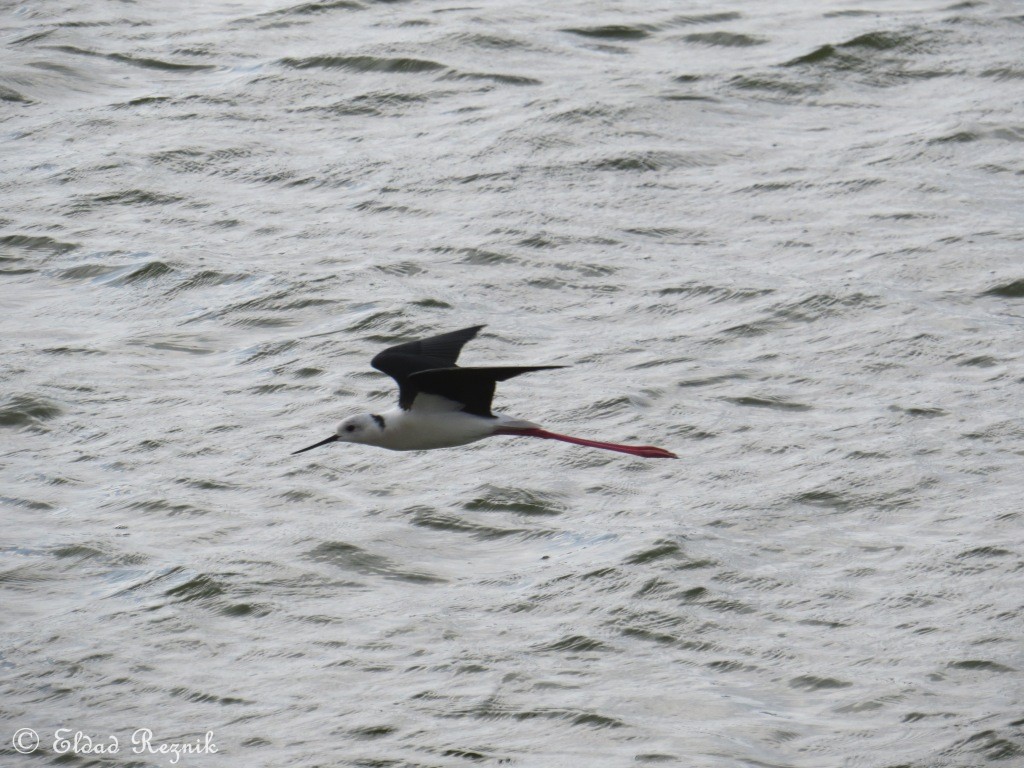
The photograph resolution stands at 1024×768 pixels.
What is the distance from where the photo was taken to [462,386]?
31.3 ft

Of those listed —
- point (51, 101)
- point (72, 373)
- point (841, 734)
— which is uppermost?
point (51, 101)

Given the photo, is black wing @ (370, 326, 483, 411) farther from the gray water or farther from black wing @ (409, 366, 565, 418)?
the gray water

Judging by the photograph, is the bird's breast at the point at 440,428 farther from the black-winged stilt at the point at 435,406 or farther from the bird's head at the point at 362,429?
the bird's head at the point at 362,429

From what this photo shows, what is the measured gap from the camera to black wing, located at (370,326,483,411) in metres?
9.44

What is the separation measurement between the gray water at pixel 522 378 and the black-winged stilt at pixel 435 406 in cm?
113

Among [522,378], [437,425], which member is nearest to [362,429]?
[437,425]

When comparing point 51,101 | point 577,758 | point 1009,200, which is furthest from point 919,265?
point 51,101

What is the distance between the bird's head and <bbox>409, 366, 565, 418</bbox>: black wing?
0.20 meters

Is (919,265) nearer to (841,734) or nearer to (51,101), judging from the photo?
(841,734)

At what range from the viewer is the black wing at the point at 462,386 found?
30.1 feet

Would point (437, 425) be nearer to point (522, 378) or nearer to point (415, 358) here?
point (415, 358)

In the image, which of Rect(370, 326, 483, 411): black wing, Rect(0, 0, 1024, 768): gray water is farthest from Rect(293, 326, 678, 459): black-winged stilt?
Rect(0, 0, 1024, 768): gray water

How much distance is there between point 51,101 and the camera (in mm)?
17203

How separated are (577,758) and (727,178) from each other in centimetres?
709
